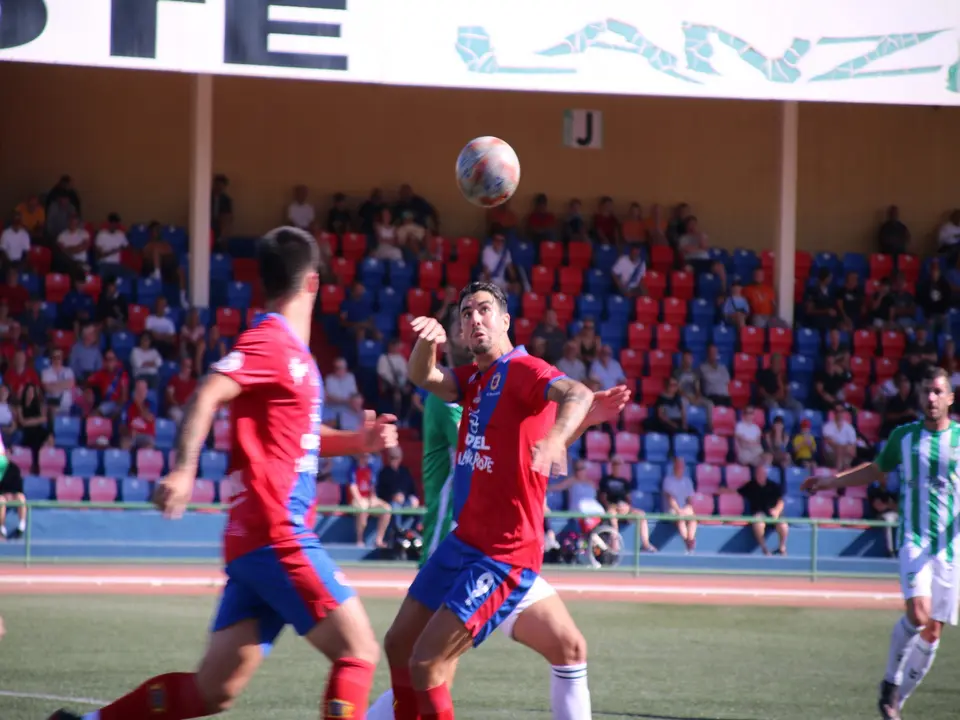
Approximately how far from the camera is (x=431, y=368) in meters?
5.86

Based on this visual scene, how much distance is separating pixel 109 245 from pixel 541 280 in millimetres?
6445

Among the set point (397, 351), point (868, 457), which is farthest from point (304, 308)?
point (868, 457)

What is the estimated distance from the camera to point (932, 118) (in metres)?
25.7

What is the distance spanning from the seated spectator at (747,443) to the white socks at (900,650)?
36.5 ft

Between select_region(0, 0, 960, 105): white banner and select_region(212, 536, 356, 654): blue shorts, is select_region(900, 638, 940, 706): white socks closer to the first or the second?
select_region(212, 536, 356, 654): blue shorts

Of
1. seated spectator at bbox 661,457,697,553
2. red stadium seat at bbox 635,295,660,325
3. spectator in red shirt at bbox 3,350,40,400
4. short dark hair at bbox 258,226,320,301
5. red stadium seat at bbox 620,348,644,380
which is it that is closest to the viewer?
short dark hair at bbox 258,226,320,301

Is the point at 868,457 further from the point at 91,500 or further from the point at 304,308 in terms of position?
the point at 304,308

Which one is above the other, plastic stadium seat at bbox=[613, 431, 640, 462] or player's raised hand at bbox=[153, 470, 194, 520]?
player's raised hand at bbox=[153, 470, 194, 520]

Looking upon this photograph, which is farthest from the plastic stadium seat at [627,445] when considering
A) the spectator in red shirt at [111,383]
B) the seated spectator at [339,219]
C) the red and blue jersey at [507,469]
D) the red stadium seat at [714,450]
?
the red and blue jersey at [507,469]

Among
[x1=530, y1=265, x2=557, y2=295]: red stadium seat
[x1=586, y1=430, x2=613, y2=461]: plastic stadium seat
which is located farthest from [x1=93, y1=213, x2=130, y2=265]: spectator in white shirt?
[x1=586, y1=430, x2=613, y2=461]: plastic stadium seat

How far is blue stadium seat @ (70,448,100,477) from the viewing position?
54.6 ft

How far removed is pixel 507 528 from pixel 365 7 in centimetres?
1261

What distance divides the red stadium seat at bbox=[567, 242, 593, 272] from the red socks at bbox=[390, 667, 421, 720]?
17084 millimetres

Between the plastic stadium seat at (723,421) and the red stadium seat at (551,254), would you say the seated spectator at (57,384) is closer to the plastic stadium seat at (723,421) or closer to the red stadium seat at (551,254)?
the red stadium seat at (551,254)
